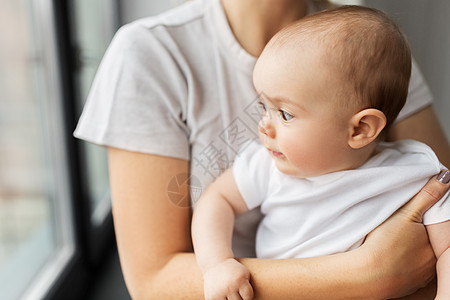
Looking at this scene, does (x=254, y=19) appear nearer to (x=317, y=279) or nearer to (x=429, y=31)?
(x=317, y=279)

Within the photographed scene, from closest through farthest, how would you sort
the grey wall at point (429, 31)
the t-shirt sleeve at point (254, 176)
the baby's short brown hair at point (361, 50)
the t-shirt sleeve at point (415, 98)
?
the baby's short brown hair at point (361, 50) < the t-shirt sleeve at point (254, 176) < the t-shirt sleeve at point (415, 98) < the grey wall at point (429, 31)

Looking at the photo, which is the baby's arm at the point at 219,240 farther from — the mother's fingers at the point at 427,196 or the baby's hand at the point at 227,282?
the mother's fingers at the point at 427,196

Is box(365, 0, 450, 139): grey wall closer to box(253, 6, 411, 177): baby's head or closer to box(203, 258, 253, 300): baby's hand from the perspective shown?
box(253, 6, 411, 177): baby's head

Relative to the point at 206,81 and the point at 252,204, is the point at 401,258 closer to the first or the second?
the point at 252,204

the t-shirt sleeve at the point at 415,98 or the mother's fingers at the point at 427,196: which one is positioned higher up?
the t-shirt sleeve at the point at 415,98

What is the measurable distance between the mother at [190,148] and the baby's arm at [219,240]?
0.04 meters

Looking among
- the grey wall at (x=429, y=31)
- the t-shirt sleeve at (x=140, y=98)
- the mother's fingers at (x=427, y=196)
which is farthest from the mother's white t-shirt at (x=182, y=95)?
the grey wall at (x=429, y=31)

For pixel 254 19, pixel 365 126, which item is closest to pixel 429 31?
pixel 254 19

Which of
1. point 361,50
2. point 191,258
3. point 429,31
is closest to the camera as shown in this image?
point 361,50

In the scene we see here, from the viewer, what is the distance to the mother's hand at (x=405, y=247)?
74 cm

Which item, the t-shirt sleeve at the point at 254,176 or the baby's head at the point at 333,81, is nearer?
the baby's head at the point at 333,81

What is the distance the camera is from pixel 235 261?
2.45ft

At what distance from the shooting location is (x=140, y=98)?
839 mm

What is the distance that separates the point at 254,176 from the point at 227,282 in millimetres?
199
